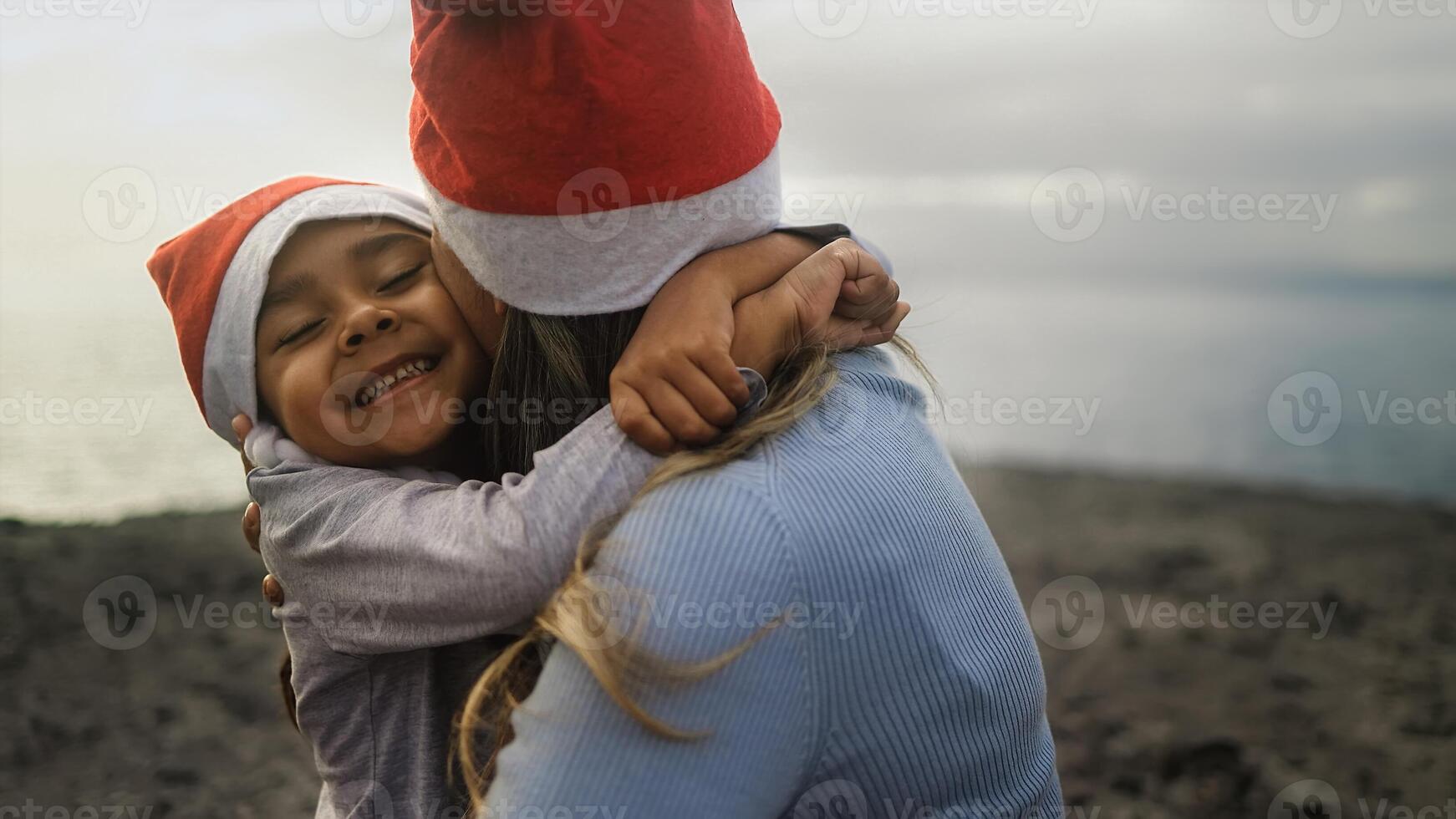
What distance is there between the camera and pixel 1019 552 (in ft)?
19.2

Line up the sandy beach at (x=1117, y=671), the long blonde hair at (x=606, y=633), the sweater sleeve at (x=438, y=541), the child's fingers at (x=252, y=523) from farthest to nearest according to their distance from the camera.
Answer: the sandy beach at (x=1117, y=671) < the child's fingers at (x=252, y=523) < the sweater sleeve at (x=438, y=541) < the long blonde hair at (x=606, y=633)

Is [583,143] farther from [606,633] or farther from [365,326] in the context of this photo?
[606,633]

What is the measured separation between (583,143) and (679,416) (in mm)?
405

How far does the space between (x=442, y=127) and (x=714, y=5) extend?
43cm

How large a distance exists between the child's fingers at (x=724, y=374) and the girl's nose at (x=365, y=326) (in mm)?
652

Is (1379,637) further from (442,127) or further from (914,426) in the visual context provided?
(442,127)

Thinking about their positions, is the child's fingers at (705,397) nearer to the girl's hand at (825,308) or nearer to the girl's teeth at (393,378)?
the girl's hand at (825,308)

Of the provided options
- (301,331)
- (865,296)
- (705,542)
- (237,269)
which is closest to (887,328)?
(865,296)

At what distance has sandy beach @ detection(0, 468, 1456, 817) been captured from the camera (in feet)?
10.8

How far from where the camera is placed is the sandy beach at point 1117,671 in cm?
331

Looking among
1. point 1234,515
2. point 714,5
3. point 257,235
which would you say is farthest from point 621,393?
point 1234,515

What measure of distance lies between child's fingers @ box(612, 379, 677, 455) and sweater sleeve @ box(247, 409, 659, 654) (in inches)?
0.5

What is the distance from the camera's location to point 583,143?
1341 mm

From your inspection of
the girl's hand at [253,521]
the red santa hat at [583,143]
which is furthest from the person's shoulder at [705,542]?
the girl's hand at [253,521]
